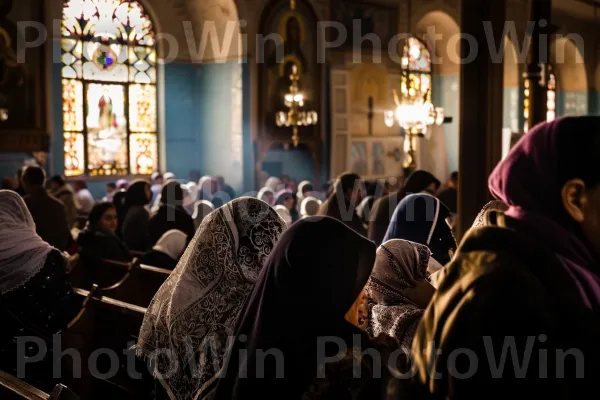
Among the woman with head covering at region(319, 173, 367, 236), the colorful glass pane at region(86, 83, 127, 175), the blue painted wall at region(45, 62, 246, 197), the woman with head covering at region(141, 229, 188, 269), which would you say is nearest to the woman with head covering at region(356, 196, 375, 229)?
the woman with head covering at region(319, 173, 367, 236)

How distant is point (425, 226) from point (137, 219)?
4214 millimetres

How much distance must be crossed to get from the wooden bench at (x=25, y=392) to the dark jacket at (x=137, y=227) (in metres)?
4.61

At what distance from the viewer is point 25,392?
9.63 feet

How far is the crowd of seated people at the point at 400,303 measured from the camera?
4.90 ft

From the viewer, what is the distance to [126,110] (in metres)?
14.7

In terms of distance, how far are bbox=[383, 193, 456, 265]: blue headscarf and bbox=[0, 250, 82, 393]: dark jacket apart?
5.83ft

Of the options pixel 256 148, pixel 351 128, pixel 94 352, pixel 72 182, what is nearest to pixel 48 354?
pixel 94 352

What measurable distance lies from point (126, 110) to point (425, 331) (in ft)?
44.7

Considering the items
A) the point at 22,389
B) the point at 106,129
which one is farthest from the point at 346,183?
the point at 106,129

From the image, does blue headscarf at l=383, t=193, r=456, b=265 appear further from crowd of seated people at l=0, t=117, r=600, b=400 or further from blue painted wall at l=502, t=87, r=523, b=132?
blue painted wall at l=502, t=87, r=523, b=132

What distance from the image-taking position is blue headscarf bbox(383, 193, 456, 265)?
4.21m

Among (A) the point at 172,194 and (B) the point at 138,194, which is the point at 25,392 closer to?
(A) the point at 172,194

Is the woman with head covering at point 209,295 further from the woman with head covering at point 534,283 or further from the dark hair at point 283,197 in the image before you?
the dark hair at point 283,197

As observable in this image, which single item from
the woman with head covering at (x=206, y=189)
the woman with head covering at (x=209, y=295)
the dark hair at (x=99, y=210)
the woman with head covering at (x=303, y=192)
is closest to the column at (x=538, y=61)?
the dark hair at (x=99, y=210)
